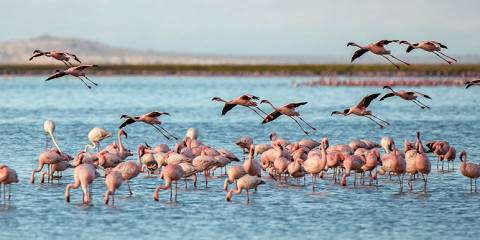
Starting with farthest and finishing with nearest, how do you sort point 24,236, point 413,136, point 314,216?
point 413,136 < point 314,216 < point 24,236

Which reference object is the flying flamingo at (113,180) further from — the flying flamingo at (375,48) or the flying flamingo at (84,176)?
the flying flamingo at (375,48)

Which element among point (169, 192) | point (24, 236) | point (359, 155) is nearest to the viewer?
point (24, 236)

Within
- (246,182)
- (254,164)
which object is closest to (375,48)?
(254,164)

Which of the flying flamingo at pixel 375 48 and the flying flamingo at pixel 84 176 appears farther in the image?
the flying flamingo at pixel 375 48

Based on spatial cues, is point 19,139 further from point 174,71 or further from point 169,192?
point 174,71

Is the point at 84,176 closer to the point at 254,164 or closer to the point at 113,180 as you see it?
the point at 113,180

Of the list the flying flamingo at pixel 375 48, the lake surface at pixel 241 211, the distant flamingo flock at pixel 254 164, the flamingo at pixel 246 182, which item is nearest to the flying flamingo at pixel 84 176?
the distant flamingo flock at pixel 254 164

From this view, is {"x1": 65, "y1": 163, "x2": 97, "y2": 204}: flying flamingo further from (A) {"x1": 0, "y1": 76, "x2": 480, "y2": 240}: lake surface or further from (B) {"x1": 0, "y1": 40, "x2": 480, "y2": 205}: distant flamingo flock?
(A) {"x1": 0, "y1": 76, "x2": 480, "y2": 240}: lake surface

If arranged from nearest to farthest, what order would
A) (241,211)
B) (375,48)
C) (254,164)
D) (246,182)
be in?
(241,211) < (246,182) < (254,164) < (375,48)

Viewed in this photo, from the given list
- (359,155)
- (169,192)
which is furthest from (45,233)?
(359,155)

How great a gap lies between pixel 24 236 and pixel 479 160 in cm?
1237

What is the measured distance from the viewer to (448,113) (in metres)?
44.0

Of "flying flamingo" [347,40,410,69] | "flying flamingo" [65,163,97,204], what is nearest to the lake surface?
"flying flamingo" [65,163,97,204]

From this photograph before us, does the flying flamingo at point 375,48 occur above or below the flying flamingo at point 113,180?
above
